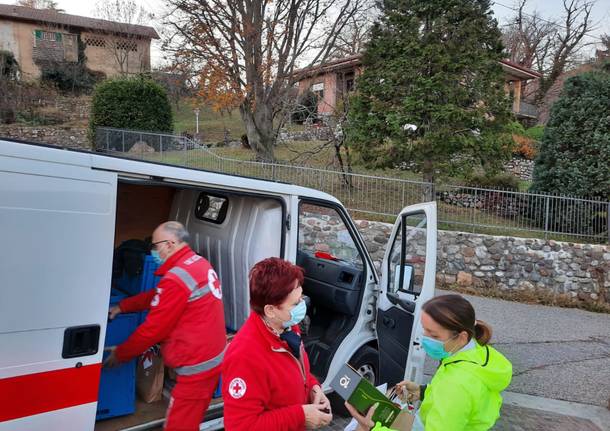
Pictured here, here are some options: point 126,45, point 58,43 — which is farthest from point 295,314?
point 58,43

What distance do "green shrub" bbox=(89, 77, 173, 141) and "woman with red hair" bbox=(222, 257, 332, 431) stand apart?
19.4m

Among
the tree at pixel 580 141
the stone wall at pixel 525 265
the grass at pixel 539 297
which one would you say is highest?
the tree at pixel 580 141

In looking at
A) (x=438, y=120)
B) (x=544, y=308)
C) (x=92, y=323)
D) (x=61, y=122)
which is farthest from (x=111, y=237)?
(x=61, y=122)

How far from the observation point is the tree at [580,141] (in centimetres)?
1091

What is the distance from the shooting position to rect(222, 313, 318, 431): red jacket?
1.87m

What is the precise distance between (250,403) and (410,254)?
263cm

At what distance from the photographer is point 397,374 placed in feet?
12.5

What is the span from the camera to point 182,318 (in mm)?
2730

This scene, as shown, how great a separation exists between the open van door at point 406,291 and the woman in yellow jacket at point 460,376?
111 centimetres

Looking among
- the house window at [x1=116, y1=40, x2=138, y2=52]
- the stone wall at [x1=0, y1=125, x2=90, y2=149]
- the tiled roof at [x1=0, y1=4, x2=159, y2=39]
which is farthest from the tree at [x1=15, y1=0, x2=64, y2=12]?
the stone wall at [x1=0, y1=125, x2=90, y2=149]

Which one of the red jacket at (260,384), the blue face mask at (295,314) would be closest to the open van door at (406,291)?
the blue face mask at (295,314)

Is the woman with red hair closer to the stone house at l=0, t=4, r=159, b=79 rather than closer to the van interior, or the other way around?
the van interior

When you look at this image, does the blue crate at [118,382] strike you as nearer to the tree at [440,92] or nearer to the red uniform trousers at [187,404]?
the red uniform trousers at [187,404]

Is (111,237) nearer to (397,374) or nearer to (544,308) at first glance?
(397,374)
